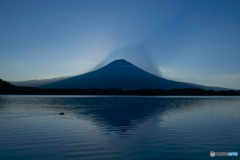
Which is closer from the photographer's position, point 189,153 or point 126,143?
point 189,153

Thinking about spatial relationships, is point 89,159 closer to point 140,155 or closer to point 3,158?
point 140,155

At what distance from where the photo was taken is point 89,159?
988cm

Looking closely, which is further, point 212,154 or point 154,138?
point 154,138

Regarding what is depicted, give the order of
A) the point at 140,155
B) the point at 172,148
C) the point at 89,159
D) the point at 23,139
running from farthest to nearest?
the point at 23,139 → the point at 172,148 → the point at 140,155 → the point at 89,159

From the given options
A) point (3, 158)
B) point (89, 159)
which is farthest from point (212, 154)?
point (3, 158)

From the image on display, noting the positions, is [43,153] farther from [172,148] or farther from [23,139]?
[172,148]

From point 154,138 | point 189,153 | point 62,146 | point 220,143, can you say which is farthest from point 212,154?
point 62,146

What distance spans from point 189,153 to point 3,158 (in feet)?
27.8

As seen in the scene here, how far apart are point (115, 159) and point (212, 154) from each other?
4578 millimetres

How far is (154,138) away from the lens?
573 inches

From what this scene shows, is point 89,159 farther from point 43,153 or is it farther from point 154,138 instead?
point 154,138

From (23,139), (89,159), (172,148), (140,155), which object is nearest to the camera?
(89,159)

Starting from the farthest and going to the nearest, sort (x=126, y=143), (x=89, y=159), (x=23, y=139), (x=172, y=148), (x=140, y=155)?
(x=23, y=139) < (x=126, y=143) < (x=172, y=148) < (x=140, y=155) < (x=89, y=159)

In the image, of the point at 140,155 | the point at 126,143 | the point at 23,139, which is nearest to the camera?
the point at 140,155
